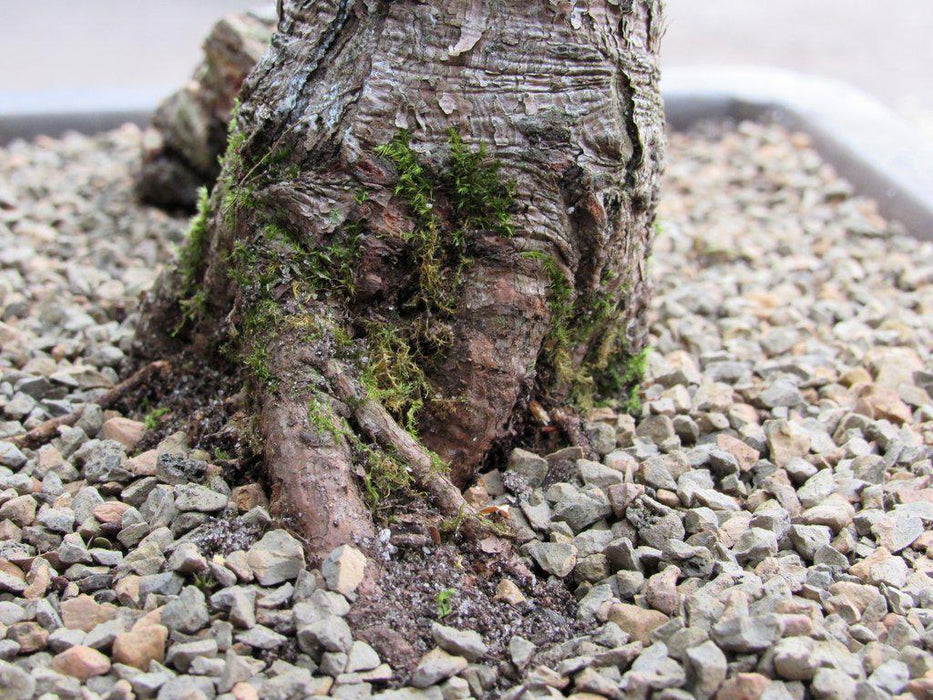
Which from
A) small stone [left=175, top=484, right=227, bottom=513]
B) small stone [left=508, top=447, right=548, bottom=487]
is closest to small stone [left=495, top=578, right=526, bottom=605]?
small stone [left=508, top=447, right=548, bottom=487]

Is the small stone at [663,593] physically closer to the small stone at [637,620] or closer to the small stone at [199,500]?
the small stone at [637,620]

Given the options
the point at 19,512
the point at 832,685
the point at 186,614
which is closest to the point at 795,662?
the point at 832,685

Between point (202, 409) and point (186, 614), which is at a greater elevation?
point (202, 409)

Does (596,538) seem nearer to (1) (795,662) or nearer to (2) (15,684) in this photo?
(1) (795,662)

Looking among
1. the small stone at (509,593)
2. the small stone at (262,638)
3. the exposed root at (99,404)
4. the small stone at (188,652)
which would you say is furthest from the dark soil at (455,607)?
the exposed root at (99,404)

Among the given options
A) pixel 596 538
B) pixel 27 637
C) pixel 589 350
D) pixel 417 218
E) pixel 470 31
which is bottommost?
pixel 27 637
